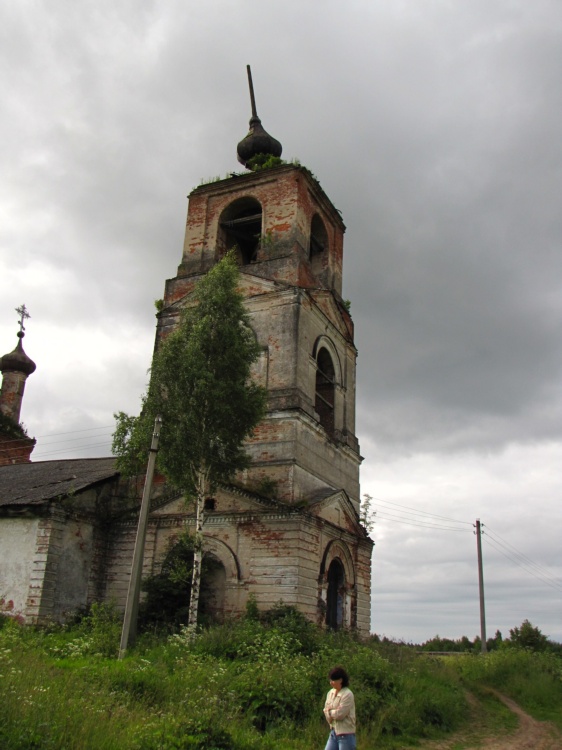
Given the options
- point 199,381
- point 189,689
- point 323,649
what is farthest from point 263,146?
point 189,689

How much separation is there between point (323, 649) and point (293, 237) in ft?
36.9

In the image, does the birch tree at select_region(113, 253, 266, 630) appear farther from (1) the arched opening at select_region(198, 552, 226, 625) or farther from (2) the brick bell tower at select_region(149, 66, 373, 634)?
(2) the brick bell tower at select_region(149, 66, 373, 634)

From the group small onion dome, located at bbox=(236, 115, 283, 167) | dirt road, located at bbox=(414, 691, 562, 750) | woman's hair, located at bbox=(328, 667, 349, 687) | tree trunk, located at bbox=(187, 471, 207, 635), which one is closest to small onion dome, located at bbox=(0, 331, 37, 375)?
small onion dome, located at bbox=(236, 115, 283, 167)

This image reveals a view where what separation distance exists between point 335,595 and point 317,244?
36.3 ft

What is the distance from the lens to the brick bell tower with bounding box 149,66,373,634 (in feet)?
48.4

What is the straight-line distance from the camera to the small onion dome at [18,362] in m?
27.8

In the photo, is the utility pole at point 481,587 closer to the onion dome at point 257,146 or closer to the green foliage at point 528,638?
the green foliage at point 528,638

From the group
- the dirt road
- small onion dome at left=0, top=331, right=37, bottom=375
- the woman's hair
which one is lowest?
the dirt road

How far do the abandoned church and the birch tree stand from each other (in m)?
1.62

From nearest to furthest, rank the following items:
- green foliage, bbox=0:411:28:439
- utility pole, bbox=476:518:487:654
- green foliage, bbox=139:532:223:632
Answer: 1. green foliage, bbox=139:532:223:632
2. utility pole, bbox=476:518:487:654
3. green foliage, bbox=0:411:28:439

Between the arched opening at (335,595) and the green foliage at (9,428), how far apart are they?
16.8 metres

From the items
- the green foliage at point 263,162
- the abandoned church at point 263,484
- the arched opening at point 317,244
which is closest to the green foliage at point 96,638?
the abandoned church at point 263,484

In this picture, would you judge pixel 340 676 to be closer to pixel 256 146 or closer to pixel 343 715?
pixel 343 715

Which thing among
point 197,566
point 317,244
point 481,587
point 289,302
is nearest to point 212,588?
point 197,566
